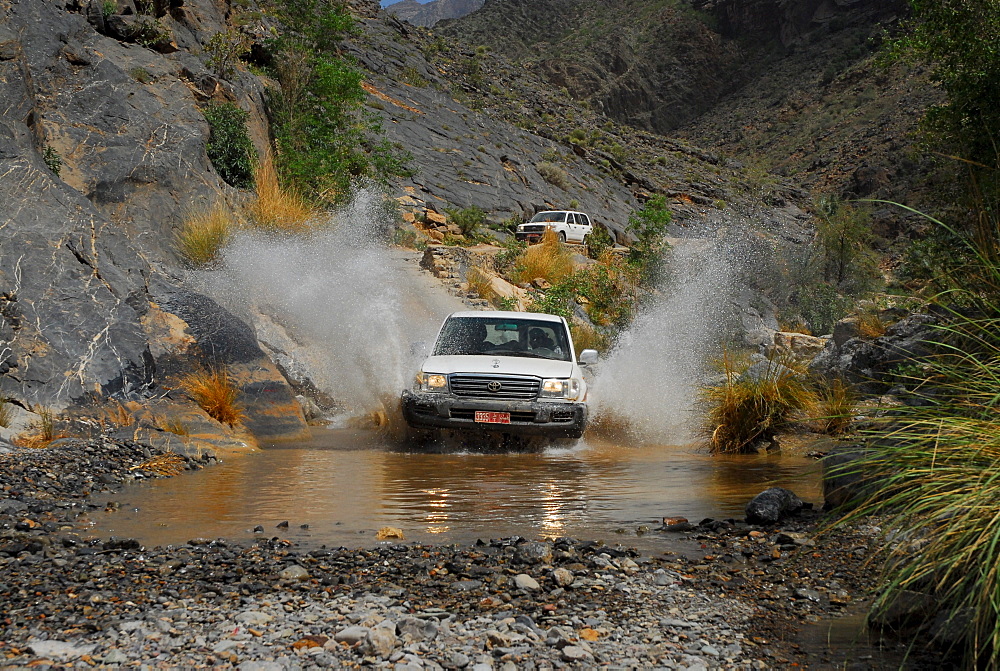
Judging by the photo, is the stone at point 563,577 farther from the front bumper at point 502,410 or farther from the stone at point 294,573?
the front bumper at point 502,410

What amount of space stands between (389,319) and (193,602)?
473 inches

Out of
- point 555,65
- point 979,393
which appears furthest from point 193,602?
point 555,65

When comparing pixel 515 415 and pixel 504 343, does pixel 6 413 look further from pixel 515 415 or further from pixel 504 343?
pixel 504 343

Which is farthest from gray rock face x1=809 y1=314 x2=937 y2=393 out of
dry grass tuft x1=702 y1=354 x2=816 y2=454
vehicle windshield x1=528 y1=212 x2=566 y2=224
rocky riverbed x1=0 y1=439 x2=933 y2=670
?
vehicle windshield x1=528 y1=212 x2=566 y2=224

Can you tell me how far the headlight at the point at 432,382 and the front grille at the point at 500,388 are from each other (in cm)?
10

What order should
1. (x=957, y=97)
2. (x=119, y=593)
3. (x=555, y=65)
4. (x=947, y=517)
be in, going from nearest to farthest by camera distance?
1. (x=947, y=517)
2. (x=119, y=593)
3. (x=957, y=97)
4. (x=555, y=65)

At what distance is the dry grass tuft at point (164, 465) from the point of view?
7617mm

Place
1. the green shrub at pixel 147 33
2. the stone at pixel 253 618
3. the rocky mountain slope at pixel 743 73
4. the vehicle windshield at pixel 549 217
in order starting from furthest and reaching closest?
1. the rocky mountain slope at pixel 743 73
2. the vehicle windshield at pixel 549 217
3. the green shrub at pixel 147 33
4. the stone at pixel 253 618

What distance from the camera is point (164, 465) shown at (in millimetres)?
7809

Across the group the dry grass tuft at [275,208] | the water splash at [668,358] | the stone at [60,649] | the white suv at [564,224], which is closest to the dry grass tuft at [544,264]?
the water splash at [668,358]

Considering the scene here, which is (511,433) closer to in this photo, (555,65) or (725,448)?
(725,448)

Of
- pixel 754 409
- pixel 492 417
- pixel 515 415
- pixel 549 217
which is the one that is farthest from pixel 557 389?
pixel 549 217

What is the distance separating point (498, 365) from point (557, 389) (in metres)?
0.69

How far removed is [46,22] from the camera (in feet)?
50.7
